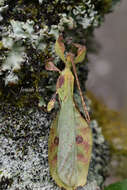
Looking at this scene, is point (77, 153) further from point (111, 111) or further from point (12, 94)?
point (111, 111)

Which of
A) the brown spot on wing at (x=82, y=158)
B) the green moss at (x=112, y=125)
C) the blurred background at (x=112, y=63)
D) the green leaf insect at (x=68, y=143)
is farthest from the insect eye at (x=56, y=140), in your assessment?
the blurred background at (x=112, y=63)

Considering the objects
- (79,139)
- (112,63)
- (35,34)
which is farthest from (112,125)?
(112,63)

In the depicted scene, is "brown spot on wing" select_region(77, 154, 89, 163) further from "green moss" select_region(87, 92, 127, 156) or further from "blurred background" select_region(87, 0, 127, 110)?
"blurred background" select_region(87, 0, 127, 110)

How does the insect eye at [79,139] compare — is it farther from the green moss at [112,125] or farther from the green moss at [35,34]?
the green moss at [112,125]

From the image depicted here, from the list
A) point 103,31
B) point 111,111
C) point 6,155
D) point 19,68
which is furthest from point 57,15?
point 103,31

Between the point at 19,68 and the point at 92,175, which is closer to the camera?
the point at 19,68

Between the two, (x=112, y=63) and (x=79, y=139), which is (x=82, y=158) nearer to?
(x=79, y=139)

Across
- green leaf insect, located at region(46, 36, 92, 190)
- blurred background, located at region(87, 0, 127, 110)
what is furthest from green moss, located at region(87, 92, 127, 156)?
blurred background, located at region(87, 0, 127, 110)
